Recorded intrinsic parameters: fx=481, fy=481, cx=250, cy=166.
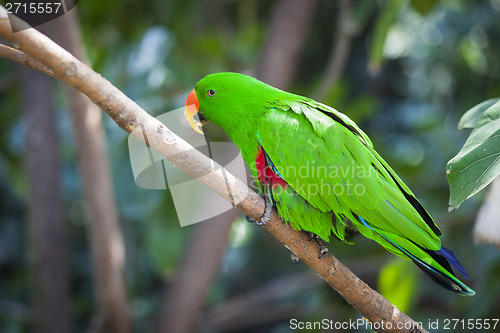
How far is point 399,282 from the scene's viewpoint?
101 inches

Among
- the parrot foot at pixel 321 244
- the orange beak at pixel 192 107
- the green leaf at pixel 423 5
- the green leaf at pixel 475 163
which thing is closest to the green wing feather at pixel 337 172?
the parrot foot at pixel 321 244

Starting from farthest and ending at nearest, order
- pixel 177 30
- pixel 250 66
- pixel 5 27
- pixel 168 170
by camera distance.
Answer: pixel 250 66, pixel 177 30, pixel 168 170, pixel 5 27

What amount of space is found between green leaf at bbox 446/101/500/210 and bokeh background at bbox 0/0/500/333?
1031 mm

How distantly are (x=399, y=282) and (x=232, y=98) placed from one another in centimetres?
143

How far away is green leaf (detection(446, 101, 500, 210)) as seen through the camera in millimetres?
1330

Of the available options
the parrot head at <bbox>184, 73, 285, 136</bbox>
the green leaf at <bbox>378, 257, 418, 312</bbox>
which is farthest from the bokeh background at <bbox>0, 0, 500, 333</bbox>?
the parrot head at <bbox>184, 73, 285, 136</bbox>

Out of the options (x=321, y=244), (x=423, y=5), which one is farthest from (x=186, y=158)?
(x=423, y=5)

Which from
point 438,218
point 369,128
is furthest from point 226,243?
point 369,128

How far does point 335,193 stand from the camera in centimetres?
163

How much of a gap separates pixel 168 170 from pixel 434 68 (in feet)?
10.2

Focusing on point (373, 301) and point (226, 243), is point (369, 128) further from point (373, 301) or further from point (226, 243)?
point (373, 301)

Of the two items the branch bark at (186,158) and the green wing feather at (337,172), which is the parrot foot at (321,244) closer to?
the branch bark at (186,158)

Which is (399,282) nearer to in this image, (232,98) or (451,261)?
(451,261)

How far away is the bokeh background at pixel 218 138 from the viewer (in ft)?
9.98
